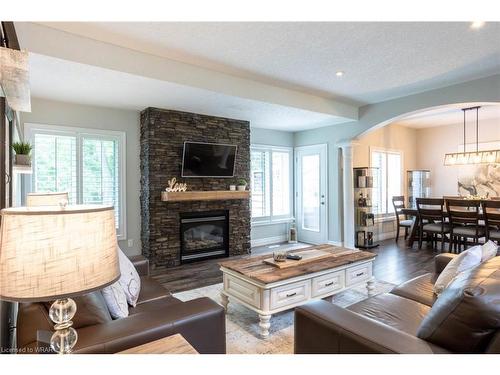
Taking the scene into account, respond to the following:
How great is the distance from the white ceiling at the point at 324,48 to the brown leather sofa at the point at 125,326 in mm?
2317

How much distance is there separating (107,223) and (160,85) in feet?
9.46

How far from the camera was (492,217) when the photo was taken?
4.57 m

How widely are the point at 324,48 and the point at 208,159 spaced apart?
8.74ft

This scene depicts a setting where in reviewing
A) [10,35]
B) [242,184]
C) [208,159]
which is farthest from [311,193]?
[10,35]

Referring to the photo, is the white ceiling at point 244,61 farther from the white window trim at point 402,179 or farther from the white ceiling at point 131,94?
the white window trim at point 402,179

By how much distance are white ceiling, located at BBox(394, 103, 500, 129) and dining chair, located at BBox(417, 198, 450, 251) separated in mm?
1718

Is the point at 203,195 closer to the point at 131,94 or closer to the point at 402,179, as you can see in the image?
the point at 131,94

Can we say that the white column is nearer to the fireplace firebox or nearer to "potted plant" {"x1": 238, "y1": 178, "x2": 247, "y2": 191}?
"potted plant" {"x1": 238, "y1": 178, "x2": 247, "y2": 191}

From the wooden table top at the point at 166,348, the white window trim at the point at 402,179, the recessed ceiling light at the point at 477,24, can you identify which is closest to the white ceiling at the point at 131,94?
the white window trim at the point at 402,179

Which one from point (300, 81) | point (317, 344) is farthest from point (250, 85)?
point (317, 344)
